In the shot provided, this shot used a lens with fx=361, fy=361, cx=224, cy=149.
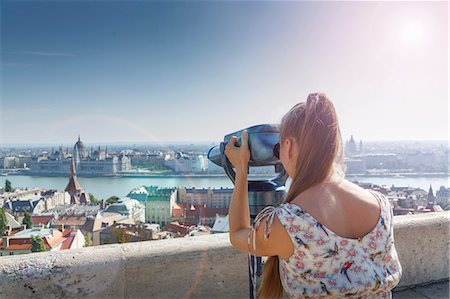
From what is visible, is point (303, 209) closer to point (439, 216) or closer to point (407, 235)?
point (407, 235)

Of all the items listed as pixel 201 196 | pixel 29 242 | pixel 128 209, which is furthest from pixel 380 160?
pixel 29 242

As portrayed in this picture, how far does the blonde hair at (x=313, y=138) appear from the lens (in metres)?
0.75

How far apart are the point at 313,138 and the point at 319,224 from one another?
175 mm

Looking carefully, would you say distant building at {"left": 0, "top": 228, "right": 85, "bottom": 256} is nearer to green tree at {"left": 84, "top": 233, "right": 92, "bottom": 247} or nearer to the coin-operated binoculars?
green tree at {"left": 84, "top": 233, "right": 92, "bottom": 247}

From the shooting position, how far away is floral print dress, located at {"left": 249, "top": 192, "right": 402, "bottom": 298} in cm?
71

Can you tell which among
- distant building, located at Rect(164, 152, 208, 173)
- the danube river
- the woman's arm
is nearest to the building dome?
the danube river

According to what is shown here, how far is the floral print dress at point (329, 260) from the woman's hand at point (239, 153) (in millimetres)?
135

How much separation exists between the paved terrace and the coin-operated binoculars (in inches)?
14.4

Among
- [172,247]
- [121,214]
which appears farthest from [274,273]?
[121,214]

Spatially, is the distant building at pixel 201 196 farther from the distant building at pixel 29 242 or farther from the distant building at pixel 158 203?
the distant building at pixel 29 242

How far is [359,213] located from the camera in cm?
75

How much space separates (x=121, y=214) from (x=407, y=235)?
968 inches

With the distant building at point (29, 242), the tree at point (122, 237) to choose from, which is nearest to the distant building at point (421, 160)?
the tree at point (122, 237)

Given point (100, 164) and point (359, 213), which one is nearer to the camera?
point (359, 213)
